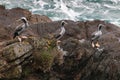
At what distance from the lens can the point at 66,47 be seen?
2397cm

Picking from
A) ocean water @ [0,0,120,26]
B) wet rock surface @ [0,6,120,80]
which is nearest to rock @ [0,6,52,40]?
wet rock surface @ [0,6,120,80]

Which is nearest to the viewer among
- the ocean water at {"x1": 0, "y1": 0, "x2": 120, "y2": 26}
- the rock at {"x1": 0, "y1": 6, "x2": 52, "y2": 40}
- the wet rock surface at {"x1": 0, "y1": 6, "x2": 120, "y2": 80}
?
the wet rock surface at {"x1": 0, "y1": 6, "x2": 120, "y2": 80}

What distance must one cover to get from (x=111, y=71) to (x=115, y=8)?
141 ft

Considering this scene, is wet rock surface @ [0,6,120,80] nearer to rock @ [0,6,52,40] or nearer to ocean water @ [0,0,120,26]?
rock @ [0,6,52,40]

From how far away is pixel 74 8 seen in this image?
63.1 meters

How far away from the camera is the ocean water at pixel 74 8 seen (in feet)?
190

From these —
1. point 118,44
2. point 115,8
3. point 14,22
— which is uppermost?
point 118,44

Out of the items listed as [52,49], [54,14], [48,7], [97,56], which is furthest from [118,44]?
[48,7]

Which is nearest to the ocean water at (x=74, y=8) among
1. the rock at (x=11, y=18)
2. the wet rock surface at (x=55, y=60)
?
the rock at (x=11, y=18)

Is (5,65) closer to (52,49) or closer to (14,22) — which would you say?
(52,49)

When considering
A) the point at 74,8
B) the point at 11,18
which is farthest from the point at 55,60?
the point at 74,8

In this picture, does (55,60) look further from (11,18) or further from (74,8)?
(74,8)

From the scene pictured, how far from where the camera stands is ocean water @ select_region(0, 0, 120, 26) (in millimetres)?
58031

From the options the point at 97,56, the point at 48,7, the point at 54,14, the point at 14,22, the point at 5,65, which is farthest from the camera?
the point at 48,7
